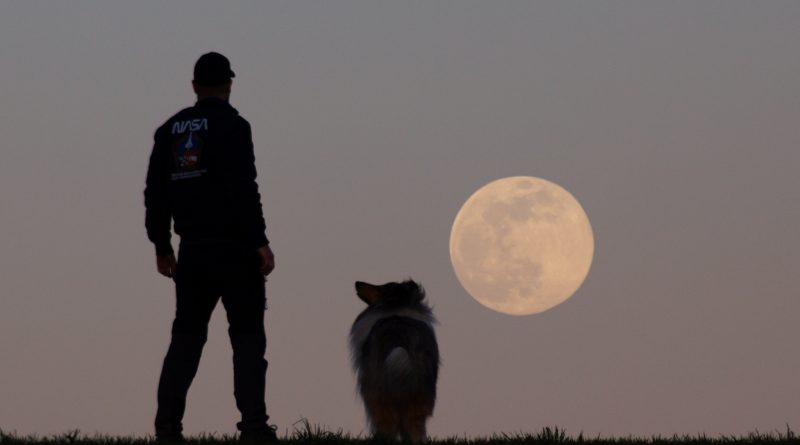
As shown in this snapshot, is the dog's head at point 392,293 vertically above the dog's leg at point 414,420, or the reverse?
the dog's head at point 392,293

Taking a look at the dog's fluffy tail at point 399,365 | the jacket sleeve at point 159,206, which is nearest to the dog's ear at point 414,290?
the dog's fluffy tail at point 399,365

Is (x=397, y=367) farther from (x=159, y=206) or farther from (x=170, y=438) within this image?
(x=159, y=206)

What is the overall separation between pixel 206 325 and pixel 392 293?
9.61 ft

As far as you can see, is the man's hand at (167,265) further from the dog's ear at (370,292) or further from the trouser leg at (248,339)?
the dog's ear at (370,292)

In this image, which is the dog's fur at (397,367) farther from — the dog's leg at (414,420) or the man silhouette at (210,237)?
the man silhouette at (210,237)

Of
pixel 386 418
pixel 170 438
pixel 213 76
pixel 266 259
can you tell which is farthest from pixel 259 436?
pixel 213 76

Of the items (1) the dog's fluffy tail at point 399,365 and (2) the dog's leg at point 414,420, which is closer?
(1) the dog's fluffy tail at point 399,365

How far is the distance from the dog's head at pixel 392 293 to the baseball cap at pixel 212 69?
3.48m

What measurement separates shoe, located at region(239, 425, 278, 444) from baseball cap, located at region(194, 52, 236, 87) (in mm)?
2746

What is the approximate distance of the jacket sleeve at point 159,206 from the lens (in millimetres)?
8828

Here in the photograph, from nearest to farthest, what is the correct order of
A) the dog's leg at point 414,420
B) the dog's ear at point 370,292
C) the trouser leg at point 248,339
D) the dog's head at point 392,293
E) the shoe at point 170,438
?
the trouser leg at point 248,339, the shoe at point 170,438, the dog's leg at point 414,420, the dog's head at point 392,293, the dog's ear at point 370,292

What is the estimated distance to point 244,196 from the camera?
856 centimetres

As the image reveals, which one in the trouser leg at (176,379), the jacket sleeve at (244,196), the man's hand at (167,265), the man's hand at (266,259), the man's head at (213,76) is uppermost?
the man's head at (213,76)

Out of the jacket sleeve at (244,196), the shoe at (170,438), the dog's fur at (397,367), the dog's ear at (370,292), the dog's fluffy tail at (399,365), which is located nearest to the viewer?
the jacket sleeve at (244,196)
